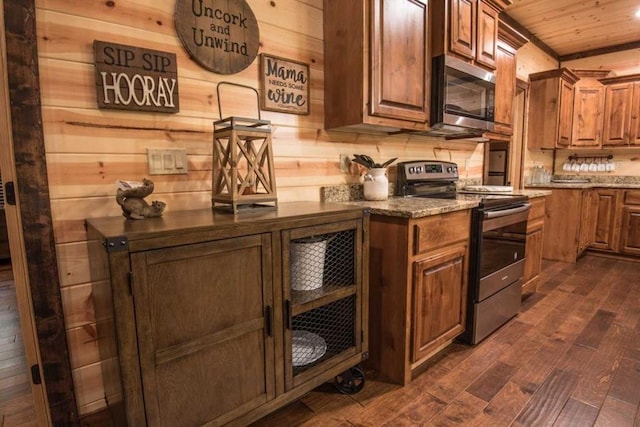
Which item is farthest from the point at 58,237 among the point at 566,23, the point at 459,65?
the point at 566,23

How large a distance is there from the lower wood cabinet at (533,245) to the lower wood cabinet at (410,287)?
1.07 meters

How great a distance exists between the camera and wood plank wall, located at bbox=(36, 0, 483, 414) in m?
1.18

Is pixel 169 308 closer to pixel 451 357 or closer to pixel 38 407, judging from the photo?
pixel 38 407

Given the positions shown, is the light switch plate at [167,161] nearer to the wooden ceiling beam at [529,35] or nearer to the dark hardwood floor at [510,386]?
the dark hardwood floor at [510,386]

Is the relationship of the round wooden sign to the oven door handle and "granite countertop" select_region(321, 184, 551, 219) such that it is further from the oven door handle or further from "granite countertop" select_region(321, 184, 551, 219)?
the oven door handle

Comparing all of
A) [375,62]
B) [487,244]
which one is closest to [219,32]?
[375,62]

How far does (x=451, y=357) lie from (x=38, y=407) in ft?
6.31

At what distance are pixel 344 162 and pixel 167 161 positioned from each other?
40.4 inches

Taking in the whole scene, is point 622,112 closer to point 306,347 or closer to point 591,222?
point 591,222

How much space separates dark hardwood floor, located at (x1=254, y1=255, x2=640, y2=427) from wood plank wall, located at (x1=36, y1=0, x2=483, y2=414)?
0.95m

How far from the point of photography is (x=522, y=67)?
392 cm

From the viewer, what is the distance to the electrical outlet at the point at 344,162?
206cm

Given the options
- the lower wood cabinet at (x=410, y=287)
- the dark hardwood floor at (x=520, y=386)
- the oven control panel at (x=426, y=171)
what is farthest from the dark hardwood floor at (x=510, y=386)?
the oven control panel at (x=426, y=171)

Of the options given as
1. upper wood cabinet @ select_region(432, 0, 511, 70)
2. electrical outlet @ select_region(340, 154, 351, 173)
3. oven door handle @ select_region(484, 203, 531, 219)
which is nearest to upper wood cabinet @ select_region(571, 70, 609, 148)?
upper wood cabinet @ select_region(432, 0, 511, 70)
